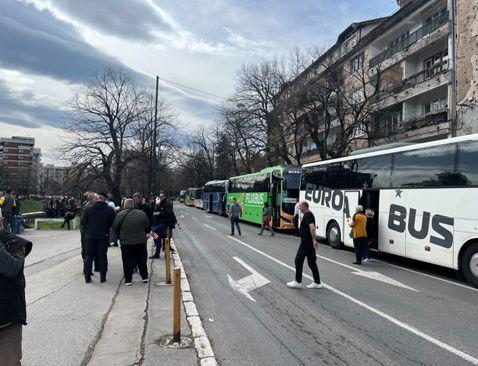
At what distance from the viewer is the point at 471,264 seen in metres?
9.71

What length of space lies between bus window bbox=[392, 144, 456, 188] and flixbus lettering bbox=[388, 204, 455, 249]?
78 cm

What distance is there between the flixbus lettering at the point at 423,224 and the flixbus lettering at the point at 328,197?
275cm

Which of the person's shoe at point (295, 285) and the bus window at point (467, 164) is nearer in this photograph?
the person's shoe at point (295, 285)

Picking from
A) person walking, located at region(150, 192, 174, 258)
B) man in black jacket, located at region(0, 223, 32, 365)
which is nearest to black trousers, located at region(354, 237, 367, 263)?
person walking, located at region(150, 192, 174, 258)

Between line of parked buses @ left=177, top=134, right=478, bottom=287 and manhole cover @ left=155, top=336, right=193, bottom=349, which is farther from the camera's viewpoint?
line of parked buses @ left=177, top=134, right=478, bottom=287

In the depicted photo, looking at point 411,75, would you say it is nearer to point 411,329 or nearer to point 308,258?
point 308,258

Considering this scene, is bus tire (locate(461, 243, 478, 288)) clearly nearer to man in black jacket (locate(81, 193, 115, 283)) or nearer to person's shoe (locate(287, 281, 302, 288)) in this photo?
person's shoe (locate(287, 281, 302, 288))

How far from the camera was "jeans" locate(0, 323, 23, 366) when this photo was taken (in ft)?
10.2

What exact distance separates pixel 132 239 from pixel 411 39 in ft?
99.1

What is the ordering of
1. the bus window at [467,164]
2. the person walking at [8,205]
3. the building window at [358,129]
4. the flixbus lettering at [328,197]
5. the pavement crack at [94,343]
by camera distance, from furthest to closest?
the building window at [358,129], the person walking at [8,205], the flixbus lettering at [328,197], the bus window at [467,164], the pavement crack at [94,343]

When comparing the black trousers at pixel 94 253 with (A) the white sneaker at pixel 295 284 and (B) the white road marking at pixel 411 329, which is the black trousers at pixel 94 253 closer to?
(A) the white sneaker at pixel 295 284

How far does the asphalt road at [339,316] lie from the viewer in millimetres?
5059

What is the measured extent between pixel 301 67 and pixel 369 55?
7.09 metres

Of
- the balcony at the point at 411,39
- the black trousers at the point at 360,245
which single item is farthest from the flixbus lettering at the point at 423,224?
the balcony at the point at 411,39
